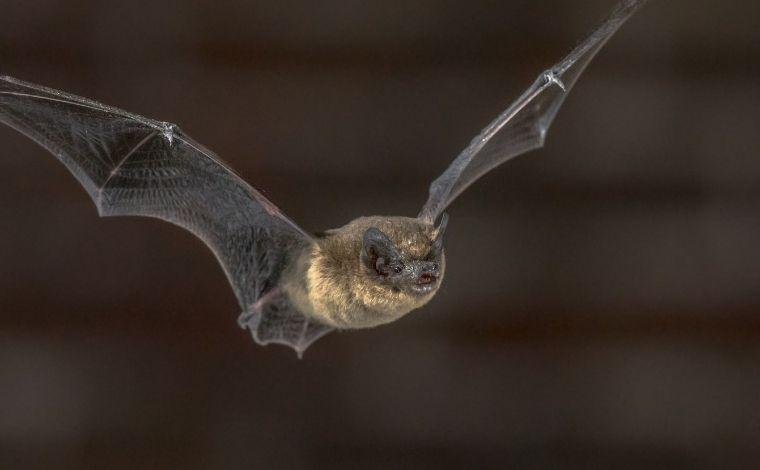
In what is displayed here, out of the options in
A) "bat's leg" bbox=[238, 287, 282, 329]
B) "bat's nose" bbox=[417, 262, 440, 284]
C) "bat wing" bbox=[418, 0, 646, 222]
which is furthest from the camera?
"bat's leg" bbox=[238, 287, 282, 329]

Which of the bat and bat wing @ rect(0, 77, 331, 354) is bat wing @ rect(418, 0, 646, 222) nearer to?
the bat

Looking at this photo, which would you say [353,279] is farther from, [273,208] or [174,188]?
[174,188]

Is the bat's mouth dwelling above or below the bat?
below

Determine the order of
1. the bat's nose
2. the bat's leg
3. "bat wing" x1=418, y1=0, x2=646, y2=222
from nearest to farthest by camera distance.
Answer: the bat's nose < "bat wing" x1=418, y1=0, x2=646, y2=222 < the bat's leg

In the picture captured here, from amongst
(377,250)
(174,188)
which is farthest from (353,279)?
(174,188)

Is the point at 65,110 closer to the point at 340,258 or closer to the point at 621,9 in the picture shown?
the point at 340,258

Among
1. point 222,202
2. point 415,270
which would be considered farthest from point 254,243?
point 415,270

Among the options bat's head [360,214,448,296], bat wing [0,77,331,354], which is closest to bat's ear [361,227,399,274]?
bat's head [360,214,448,296]
